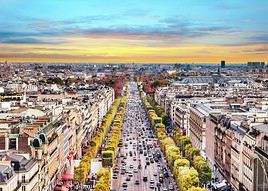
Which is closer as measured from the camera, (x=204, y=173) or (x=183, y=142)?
(x=204, y=173)

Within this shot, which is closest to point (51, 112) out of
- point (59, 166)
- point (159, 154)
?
point (59, 166)

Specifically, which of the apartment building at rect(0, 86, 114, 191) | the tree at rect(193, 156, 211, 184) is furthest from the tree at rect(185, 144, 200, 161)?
the apartment building at rect(0, 86, 114, 191)

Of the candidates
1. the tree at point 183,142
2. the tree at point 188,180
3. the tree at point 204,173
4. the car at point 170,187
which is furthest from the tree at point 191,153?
the tree at point 188,180

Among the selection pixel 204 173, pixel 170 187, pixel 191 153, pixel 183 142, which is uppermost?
pixel 191 153

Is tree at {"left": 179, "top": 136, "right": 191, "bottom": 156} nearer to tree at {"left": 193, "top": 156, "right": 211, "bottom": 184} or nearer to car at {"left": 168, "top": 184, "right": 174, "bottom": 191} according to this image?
tree at {"left": 193, "top": 156, "right": 211, "bottom": 184}

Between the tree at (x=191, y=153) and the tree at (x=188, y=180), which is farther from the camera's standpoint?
the tree at (x=191, y=153)

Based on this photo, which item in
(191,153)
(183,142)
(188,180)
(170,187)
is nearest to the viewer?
(188,180)

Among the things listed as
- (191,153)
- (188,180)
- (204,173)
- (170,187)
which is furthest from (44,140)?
(191,153)

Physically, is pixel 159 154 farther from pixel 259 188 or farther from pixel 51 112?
pixel 259 188

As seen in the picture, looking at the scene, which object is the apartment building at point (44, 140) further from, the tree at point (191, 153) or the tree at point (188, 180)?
the tree at point (191, 153)

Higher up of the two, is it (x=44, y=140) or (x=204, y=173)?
(x=44, y=140)

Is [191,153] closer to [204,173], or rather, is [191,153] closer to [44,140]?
[204,173]

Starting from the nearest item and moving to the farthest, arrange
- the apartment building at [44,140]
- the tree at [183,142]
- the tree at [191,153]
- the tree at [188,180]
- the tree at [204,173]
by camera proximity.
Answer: the apartment building at [44,140] < the tree at [188,180] < the tree at [204,173] < the tree at [191,153] < the tree at [183,142]
